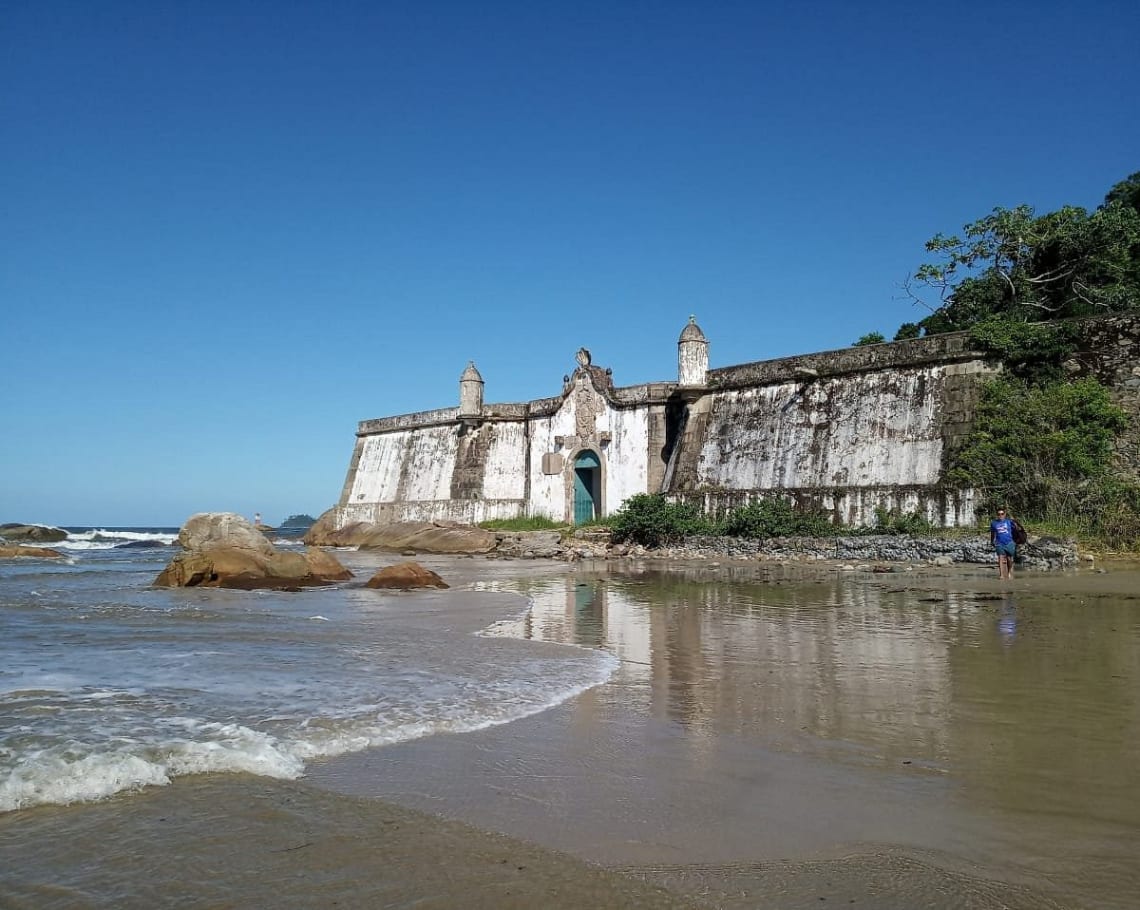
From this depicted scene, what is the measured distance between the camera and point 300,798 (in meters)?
3.49

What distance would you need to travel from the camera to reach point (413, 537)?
25984mm

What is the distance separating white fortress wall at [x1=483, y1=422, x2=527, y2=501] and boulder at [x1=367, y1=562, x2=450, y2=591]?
44.2 feet

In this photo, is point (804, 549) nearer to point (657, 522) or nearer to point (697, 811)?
point (657, 522)

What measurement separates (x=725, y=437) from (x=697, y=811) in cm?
1833

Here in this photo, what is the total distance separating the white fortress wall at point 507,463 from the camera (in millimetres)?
27328

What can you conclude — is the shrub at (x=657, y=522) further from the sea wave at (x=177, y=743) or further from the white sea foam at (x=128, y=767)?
the white sea foam at (x=128, y=767)

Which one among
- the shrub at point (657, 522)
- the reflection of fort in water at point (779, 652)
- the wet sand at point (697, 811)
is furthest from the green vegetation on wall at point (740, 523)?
the wet sand at point (697, 811)

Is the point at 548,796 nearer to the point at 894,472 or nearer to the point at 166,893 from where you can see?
the point at 166,893

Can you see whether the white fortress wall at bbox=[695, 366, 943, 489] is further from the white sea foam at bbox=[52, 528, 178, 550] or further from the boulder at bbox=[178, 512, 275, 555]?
the white sea foam at bbox=[52, 528, 178, 550]

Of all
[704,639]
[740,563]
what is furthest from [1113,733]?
[740,563]

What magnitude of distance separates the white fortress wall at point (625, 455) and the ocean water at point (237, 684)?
13605 mm

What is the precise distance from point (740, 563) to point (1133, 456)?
6.94 m

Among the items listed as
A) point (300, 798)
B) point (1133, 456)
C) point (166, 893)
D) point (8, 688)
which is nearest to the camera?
point (166, 893)

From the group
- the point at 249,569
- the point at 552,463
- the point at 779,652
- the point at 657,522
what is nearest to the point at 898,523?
the point at 657,522
